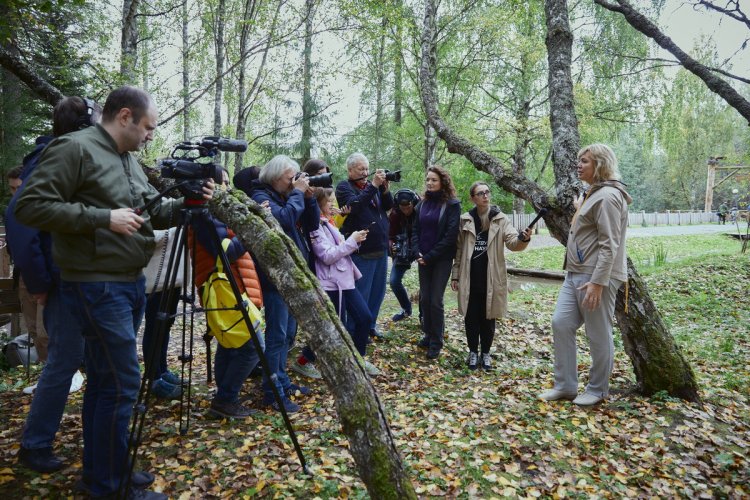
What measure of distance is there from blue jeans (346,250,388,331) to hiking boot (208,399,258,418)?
5.66 feet

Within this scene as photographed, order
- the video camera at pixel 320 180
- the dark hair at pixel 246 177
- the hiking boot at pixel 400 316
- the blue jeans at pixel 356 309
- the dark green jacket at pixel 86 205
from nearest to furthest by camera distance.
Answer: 1. the dark green jacket at pixel 86 205
2. the video camera at pixel 320 180
3. the dark hair at pixel 246 177
4. the blue jeans at pixel 356 309
5. the hiking boot at pixel 400 316

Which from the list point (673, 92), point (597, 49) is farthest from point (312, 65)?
point (673, 92)

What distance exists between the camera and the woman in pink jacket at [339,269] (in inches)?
178

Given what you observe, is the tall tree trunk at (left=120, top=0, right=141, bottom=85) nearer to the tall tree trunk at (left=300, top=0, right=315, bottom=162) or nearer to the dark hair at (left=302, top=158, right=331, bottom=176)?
the dark hair at (left=302, top=158, right=331, bottom=176)

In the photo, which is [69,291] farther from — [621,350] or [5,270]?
[621,350]

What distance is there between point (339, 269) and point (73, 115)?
246 cm

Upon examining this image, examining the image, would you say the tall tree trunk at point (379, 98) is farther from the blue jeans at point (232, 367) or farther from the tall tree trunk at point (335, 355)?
the tall tree trunk at point (335, 355)

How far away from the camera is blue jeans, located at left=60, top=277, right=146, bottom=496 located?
225 centimetres

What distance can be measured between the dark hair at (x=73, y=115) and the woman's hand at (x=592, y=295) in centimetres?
354

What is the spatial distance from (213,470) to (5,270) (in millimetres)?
5006

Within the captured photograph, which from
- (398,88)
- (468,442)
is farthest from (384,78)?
(468,442)

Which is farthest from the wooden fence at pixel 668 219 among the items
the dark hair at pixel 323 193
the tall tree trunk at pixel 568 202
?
the dark hair at pixel 323 193

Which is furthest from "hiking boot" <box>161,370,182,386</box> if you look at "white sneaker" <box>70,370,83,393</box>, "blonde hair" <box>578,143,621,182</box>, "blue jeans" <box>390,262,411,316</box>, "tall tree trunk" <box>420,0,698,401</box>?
"blonde hair" <box>578,143,621,182</box>

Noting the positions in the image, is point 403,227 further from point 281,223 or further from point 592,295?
point 592,295
